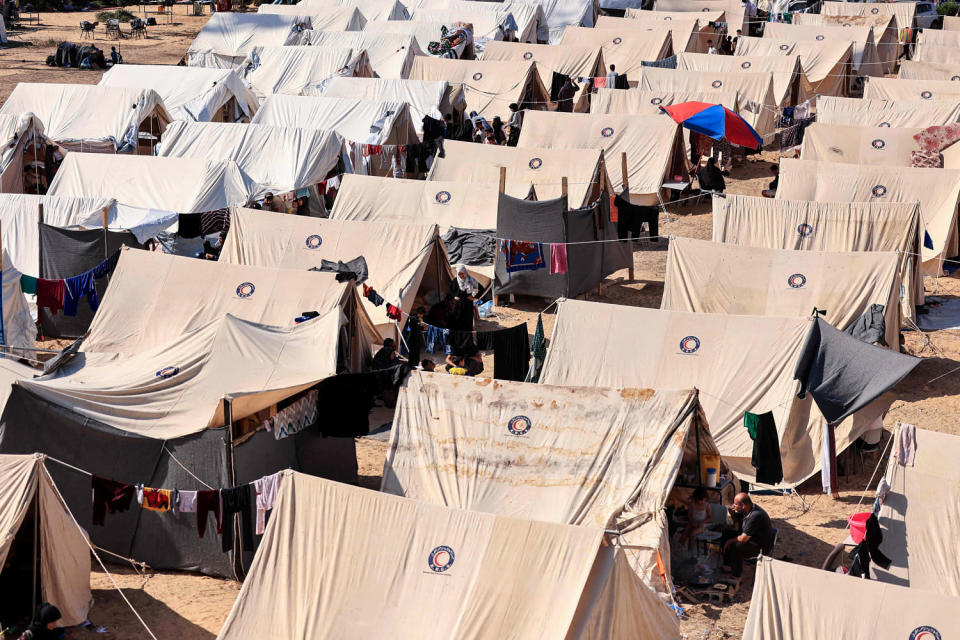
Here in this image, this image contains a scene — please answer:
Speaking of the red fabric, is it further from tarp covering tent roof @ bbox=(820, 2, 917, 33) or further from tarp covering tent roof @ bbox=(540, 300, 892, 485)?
tarp covering tent roof @ bbox=(820, 2, 917, 33)

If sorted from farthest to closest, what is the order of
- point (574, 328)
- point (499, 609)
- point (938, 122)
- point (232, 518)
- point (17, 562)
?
point (938, 122) → point (574, 328) → point (232, 518) → point (17, 562) → point (499, 609)

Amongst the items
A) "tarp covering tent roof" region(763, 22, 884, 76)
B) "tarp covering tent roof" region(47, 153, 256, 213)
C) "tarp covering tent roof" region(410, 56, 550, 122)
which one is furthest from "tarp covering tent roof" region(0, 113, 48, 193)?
"tarp covering tent roof" region(763, 22, 884, 76)

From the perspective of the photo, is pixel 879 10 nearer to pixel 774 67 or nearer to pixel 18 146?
pixel 774 67

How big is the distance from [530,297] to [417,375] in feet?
27.1

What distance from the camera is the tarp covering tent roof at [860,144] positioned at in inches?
1045

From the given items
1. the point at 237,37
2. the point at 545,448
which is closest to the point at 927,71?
the point at 237,37

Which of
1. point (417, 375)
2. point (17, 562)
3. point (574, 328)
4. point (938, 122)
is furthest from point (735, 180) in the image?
point (17, 562)

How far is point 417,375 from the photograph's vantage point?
49.4 feet

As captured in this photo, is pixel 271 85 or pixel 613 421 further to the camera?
pixel 271 85

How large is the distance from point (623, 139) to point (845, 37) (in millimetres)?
12961

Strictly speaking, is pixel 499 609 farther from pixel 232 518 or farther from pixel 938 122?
pixel 938 122

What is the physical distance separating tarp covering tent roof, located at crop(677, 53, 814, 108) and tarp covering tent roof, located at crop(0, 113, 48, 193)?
16751 millimetres

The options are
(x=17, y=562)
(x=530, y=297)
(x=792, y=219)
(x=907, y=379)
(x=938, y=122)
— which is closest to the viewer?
(x=17, y=562)

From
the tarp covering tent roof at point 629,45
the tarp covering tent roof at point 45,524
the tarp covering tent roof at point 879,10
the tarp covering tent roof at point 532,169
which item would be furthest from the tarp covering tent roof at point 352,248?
the tarp covering tent roof at point 879,10
